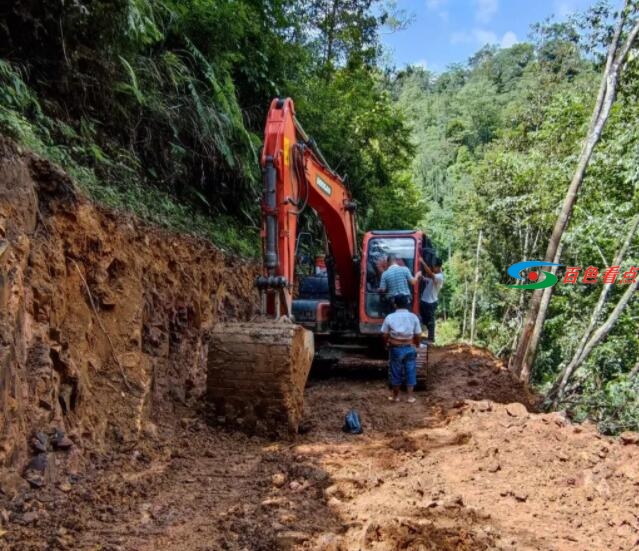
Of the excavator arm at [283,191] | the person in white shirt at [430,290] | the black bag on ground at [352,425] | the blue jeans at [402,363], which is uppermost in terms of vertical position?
the excavator arm at [283,191]

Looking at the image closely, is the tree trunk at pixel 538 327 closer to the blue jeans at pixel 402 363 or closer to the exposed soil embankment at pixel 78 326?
the blue jeans at pixel 402 363

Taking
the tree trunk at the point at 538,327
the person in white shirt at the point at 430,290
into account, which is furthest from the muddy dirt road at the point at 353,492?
the tree trunk at the point at 538,327

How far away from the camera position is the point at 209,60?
29.7ft

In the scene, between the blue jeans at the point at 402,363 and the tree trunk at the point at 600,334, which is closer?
the blue jeans at the point at 402,363

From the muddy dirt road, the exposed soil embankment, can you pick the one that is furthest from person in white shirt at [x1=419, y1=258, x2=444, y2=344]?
the exposed soil embankment

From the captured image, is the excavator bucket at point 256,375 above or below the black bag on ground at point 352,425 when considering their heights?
above

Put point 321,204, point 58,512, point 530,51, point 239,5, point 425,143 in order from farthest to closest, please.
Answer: point 530,51
point 425,143
point 239,5
point 321,204
point 58,512

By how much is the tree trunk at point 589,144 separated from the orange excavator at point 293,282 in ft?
8.63

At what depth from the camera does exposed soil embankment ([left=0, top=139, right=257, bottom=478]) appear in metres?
3.70

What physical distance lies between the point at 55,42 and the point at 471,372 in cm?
768

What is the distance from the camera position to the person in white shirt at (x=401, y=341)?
7.57m

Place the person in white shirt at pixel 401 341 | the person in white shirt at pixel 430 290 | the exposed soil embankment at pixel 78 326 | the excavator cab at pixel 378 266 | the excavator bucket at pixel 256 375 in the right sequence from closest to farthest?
the exposed soil embankment at pixel 78 326
the excavator bucket at pixel 256 375
the person in white shirt at pixel 401 341
the excavator cab at pixel 378 266
the person in white shirt at pixel 430 290

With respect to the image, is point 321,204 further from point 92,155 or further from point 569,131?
point 569,131

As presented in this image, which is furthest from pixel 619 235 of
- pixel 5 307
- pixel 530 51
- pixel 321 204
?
pixel 530 51
